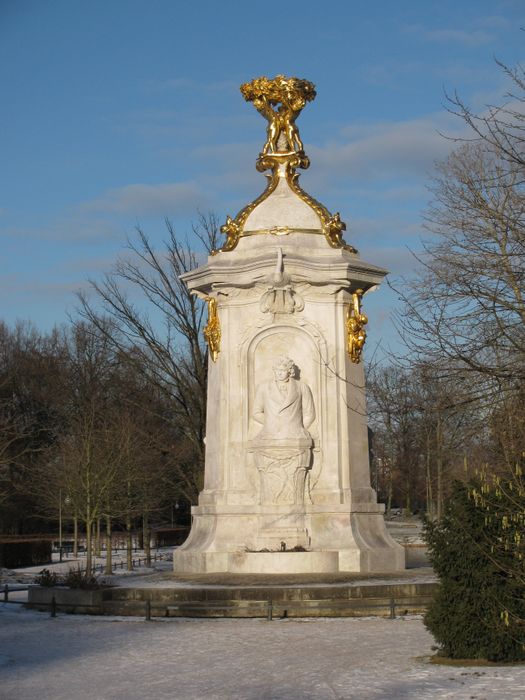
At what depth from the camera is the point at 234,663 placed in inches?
480

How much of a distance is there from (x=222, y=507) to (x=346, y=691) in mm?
9693

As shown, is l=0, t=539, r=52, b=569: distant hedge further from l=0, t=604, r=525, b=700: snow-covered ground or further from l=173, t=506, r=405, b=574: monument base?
l=0, t=604, r=525, b=700: snow-covered ground

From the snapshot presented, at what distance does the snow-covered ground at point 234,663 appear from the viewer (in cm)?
1053

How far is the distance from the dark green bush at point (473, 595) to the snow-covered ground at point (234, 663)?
326 millimetres

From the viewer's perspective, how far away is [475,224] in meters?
11.3

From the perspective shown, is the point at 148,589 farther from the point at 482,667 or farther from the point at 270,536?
the point at 482,667

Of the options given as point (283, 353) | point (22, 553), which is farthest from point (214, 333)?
point (22, 553)

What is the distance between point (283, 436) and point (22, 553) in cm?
1760

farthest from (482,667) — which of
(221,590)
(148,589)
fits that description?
(148,589)

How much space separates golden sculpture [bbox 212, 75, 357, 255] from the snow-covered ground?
28.6 feet

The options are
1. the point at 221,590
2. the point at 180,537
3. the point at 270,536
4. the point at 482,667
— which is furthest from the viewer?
the point at 180,537


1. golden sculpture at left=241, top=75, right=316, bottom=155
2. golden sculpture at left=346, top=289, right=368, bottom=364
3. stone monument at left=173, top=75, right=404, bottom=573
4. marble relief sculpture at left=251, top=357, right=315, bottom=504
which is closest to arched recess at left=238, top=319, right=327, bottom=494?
stone monument at left=173, top=75, right=404, bottom=573

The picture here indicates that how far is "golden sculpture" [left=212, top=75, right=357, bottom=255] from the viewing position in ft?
70.9

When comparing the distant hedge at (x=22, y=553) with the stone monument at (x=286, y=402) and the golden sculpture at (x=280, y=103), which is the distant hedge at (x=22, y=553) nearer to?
the stone monument at (x=286, y=402)
